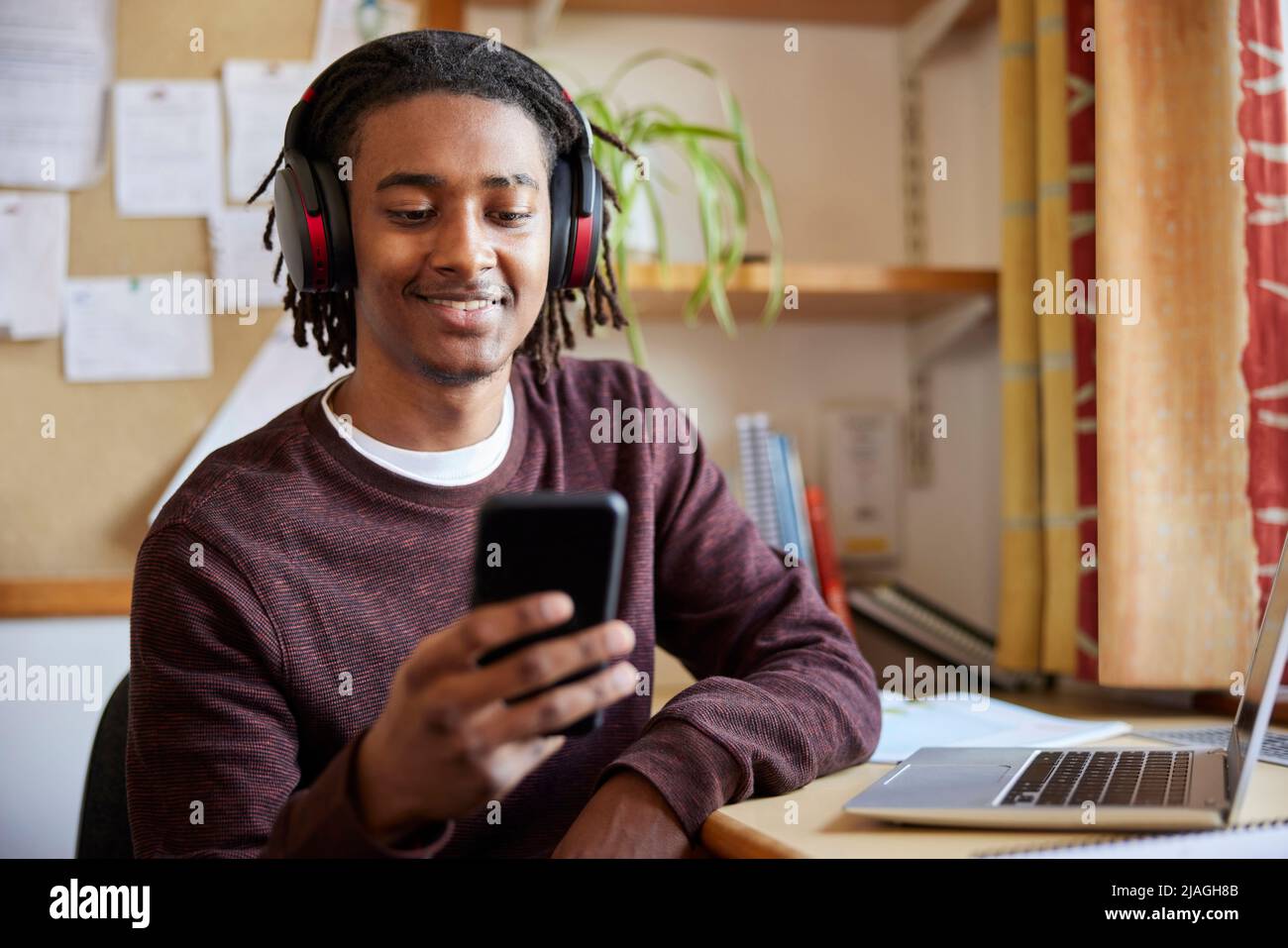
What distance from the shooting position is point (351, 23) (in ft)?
5.17

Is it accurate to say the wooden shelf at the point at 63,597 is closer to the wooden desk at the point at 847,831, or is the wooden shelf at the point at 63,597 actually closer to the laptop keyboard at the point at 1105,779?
the wooden desk at the point at 847,831

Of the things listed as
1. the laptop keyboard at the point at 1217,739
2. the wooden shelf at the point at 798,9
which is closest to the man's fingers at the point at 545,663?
the laptop keyboard at the point at 1217,739

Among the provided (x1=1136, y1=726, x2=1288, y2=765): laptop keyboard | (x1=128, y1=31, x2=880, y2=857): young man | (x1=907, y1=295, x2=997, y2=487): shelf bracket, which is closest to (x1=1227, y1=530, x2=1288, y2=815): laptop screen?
(x1=1136, y1=726, x2=1288, y2=765): laptop keyboard

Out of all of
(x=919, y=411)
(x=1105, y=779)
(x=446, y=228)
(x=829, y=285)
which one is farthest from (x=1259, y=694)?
(x=919, y=411)

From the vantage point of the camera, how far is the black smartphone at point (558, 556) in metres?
0.55

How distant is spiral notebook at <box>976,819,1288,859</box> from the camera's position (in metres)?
0.63

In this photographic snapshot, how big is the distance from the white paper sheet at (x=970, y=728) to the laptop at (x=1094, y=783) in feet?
0.21

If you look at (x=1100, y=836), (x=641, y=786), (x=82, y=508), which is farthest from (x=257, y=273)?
(x=1100, y=836)

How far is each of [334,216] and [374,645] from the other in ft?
1.08

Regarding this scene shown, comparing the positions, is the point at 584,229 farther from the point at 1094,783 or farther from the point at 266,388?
the point at 266,388

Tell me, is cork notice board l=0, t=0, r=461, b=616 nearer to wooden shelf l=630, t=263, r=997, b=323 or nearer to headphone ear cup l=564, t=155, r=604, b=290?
wooden shelf l=630, t=263, r=997, b=323

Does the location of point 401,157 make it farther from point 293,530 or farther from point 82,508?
point 82,508
